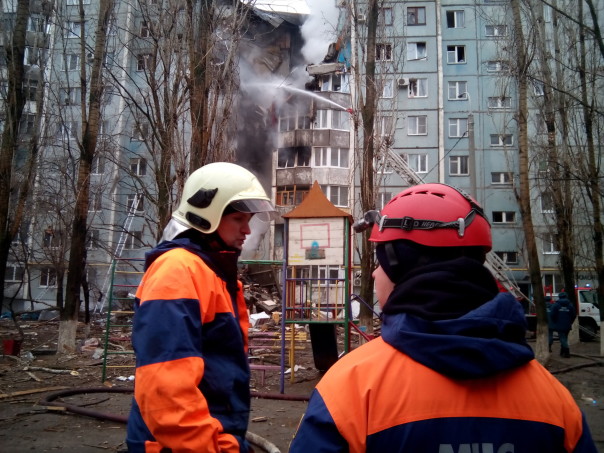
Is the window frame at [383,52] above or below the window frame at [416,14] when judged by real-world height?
below

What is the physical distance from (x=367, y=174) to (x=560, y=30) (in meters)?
11.3

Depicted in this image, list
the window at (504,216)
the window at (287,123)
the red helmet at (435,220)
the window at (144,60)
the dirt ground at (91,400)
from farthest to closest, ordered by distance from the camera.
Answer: the window at (287,123) < the window at (504,216) < the window at (144,60) < the dirt ground at (91,400) < the red helmet at (435,220)

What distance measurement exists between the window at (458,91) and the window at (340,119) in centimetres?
736

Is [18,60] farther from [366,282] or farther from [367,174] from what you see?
[366,282]

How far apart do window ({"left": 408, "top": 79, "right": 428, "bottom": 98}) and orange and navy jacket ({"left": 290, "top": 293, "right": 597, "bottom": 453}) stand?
34.4m

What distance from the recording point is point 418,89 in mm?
33750

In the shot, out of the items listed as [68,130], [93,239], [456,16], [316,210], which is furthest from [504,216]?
[316,210]

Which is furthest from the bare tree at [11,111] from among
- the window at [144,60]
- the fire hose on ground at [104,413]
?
the fire hose on ground at [104,413]

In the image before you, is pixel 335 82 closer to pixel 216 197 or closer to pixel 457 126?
pixel 457 126

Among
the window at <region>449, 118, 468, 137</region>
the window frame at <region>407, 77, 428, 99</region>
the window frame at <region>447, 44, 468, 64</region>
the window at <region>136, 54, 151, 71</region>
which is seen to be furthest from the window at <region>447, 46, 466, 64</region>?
the window at <region>136, 54, 151, 71</region>

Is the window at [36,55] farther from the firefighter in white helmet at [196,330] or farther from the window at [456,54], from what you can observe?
the window at [456,54]

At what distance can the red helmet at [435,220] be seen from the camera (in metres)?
1.48

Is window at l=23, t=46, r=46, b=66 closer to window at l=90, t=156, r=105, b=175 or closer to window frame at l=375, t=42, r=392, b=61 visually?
window at l=90, t=156, r=105, b=175

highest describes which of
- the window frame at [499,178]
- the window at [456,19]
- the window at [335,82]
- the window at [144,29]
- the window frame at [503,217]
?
the window at [456,19]
